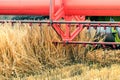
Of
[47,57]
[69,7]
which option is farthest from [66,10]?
[47,57]

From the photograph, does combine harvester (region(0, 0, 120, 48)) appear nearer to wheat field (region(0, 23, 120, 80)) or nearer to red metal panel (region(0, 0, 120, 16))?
red metal panel (region(0, 0, 120, 16))

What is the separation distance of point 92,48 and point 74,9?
626 millimetres

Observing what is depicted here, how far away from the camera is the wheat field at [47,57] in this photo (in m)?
4.82

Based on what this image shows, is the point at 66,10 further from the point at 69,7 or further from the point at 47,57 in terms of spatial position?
the point at 47,57

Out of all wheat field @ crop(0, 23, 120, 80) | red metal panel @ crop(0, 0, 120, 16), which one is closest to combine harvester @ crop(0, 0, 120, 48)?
red metal panel @ crop(0, 0, 120, 16)

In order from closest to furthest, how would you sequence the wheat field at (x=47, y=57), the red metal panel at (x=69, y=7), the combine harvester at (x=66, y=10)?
the wheat field at (x=47, y=57)
the combine harvester at (x=66, y=10)
the red metal panel at (x=69, y=7)

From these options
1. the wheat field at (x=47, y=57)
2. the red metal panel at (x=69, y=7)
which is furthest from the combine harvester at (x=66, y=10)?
the wheat field at (x=47, y=57)

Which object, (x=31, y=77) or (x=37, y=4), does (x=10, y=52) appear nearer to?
(x=31, y=77)

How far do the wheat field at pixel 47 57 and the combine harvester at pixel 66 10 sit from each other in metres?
0.18

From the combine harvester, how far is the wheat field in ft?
0.60

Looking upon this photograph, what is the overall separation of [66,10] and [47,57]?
2.35 ft

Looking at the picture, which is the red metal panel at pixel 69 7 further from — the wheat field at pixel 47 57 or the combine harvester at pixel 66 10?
the wheat field at pixel 47 57

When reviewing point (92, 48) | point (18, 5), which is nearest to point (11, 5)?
point (18, 5)

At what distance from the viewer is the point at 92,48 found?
579 centimetres
